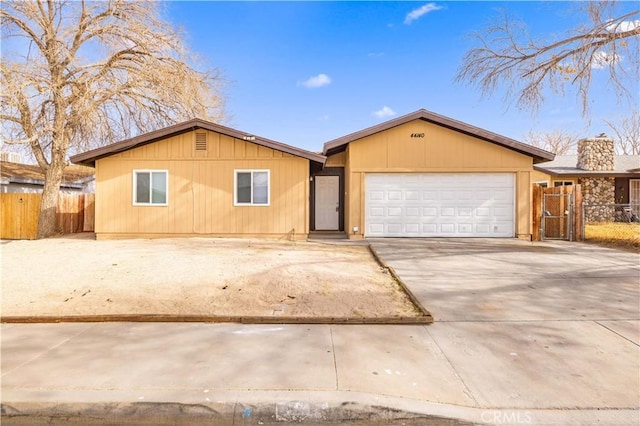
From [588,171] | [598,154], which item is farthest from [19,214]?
[598,154]

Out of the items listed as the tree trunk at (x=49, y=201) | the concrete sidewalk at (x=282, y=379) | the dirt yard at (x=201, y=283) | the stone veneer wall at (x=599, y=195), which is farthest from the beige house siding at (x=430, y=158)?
the tree trunk at (x=49, y=201)

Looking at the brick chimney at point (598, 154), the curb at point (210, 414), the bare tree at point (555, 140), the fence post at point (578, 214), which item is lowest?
the curb at point (210, 414)

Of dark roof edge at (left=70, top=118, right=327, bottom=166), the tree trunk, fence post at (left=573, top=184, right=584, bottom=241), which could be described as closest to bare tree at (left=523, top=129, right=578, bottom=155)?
fence post at (left=573, top=184, right=584, bottom=241)

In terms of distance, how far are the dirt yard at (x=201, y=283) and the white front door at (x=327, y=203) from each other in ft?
15.2

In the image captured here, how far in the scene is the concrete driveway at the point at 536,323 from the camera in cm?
295

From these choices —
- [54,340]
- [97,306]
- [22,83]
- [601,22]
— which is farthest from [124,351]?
[601,22]

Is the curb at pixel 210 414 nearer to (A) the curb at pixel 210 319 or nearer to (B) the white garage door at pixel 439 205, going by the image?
(A) the curb at pixel 210 319

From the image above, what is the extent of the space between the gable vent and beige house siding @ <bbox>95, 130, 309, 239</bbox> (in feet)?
0.36

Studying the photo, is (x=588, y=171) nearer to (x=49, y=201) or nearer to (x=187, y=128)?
(x=187, y=128)

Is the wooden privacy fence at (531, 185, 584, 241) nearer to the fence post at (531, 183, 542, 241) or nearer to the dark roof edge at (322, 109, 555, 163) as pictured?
the fence post at (531, 183, 542, 241)

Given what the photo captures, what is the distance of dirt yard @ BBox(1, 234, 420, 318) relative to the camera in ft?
15.8

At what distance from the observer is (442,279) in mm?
6516

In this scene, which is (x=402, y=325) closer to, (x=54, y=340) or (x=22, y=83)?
(x=54, y=340)

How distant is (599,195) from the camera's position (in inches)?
746
